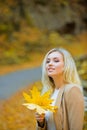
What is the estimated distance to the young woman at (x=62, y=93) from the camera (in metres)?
2.21

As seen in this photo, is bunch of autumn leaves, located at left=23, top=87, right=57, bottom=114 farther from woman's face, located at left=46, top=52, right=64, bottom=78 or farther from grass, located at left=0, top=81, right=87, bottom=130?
grass, located at left=0, top=81, right=87, bottom=130

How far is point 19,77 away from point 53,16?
1710mm

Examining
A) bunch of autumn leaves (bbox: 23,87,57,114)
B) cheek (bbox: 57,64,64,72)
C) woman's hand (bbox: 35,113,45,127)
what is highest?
cheek (bbox: 57,64,64,72)

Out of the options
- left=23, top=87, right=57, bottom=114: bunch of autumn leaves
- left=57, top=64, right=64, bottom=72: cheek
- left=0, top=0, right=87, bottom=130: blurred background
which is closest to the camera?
left=23, top=87, right=57, bottom=114: bunch of autumn leaves

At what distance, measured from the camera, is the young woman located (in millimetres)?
2209

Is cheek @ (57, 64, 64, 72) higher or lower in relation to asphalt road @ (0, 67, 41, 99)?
higher

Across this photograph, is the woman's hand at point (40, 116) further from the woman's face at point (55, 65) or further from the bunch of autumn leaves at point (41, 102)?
the woman's face at point (55, 65)

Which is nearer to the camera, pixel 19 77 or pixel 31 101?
pixel 31 101

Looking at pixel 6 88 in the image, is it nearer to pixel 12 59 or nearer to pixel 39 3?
pixel 12 59

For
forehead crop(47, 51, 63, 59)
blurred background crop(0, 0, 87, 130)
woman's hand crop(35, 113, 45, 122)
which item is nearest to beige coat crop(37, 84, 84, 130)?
woman's hand crop(35, 113, 45, 122)

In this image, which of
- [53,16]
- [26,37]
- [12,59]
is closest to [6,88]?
[12,59]

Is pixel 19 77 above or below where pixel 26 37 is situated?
below

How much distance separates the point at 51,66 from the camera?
2432 mm

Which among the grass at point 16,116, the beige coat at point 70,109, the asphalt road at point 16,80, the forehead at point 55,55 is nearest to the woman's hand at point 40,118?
the beige coat at point 70,109
